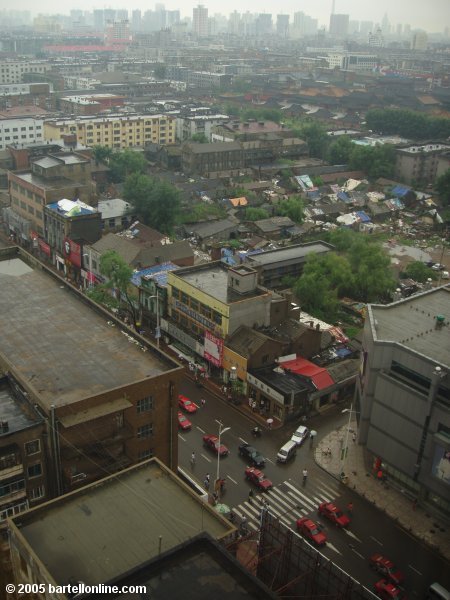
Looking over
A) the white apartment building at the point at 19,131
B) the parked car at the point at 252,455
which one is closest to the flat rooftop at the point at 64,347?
the parked car at the point at 252,455

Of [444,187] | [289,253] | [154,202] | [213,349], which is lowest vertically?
[213,349]

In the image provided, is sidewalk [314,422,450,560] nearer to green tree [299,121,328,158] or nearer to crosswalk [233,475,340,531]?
crosswalk [233,475,340,531]

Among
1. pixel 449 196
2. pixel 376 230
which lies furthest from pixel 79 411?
pixel 449 196

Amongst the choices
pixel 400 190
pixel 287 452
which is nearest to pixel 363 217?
pixel 400 190

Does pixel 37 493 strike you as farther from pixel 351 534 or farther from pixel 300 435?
pixel 300 435

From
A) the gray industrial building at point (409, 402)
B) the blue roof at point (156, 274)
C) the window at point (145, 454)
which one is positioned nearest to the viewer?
the window at point (145, 454)

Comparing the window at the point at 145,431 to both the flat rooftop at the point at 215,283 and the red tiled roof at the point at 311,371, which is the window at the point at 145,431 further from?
the red tiled roof at the point at 311,371

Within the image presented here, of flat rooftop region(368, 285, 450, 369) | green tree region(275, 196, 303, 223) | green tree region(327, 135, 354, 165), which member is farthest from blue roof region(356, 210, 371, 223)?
flat rooftop region(368, 285, 450, 369)

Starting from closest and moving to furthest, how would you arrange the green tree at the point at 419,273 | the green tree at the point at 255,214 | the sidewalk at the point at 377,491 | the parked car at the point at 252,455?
the sidewalk at the point at 377,491
the parked car at the point at 252,455
the green tree at the point at 419,273
the green tree at the point at 255,214
